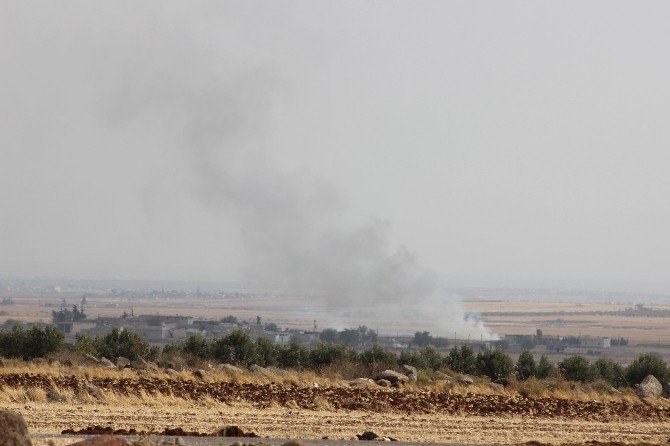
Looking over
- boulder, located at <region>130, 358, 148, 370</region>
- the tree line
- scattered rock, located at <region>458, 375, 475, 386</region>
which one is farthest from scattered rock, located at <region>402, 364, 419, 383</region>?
boulder, located at <region>130, 358, 148, 370</region>

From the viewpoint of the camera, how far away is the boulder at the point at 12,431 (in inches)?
684

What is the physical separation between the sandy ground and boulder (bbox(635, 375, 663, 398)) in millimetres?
13552

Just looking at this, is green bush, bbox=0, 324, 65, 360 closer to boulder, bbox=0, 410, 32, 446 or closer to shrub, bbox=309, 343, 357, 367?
shrub, bbox=309, 343, 357, 367

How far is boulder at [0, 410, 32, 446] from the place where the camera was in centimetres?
1738

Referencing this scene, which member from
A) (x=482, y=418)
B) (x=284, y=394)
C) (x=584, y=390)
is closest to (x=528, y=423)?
(x=482, y=418)

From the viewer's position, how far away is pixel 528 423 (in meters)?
30.8

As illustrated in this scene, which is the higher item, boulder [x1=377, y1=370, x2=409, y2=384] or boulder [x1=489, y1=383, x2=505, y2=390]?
boulder [x1=377, y1=370, x2=409, y2=384]

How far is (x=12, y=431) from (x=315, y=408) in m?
16.5

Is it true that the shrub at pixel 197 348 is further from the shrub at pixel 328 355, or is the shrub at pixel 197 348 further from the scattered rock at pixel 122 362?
the shrub at pixel 328 355

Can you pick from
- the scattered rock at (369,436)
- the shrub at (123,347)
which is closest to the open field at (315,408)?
the scattered rock at (369,436)

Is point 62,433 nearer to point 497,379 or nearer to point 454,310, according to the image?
point 497,379

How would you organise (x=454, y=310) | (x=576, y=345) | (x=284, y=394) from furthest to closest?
1. (x=454, y=310)
2. (x=576, y=345)
3. (x=284, y=394)

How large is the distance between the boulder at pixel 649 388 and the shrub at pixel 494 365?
6.30 m

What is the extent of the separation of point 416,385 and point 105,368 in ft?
42.9
